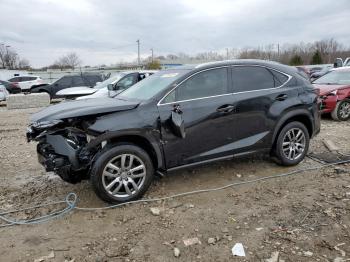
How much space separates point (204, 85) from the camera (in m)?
4.49

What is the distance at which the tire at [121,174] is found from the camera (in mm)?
3799

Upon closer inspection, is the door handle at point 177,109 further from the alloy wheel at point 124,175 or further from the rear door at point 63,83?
the rear door at point 63,83

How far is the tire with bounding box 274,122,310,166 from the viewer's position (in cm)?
505

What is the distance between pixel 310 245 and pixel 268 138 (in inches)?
81.4

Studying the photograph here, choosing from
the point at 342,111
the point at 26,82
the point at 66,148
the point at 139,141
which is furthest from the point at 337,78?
the point at 26,82

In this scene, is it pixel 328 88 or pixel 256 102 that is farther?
pixel 328 88

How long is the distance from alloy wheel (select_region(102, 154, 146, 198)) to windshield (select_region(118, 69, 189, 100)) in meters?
0.92

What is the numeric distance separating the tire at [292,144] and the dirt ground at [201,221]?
0.16m

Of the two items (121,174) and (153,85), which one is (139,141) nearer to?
(121,174)

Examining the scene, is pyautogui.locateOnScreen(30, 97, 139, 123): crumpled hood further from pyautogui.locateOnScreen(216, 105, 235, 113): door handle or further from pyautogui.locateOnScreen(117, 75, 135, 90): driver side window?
pyautogui.locateOnScreen(117, 75, 135, 90): driver side window

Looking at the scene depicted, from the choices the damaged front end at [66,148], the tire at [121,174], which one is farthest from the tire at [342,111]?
the damaged front end at [66,148]

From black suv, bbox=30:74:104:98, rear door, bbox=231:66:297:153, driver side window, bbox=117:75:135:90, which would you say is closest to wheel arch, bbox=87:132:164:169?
rear door, bbox=231:66:297:153

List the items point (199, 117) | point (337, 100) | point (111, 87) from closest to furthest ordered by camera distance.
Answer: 1. point (199, 117)
2. point (337, 100)
3. point (111, 87)

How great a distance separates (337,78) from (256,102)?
676 cm
